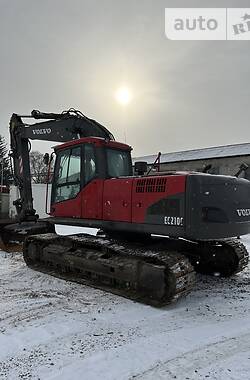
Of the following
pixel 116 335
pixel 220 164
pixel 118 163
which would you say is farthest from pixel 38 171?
pixel 116 335

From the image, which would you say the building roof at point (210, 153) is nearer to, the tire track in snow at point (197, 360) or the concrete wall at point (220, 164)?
the concrete wall at point (220, 164)

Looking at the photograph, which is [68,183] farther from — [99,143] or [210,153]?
[210,153]

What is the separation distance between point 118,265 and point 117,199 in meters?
1.15

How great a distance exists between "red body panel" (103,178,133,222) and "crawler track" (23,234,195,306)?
0.54 m

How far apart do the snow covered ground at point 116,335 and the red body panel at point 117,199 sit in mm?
1322

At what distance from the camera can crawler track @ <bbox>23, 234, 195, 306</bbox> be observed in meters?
5.57

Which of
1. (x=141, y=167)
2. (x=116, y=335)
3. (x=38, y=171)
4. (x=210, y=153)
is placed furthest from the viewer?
(x=38, y=171)

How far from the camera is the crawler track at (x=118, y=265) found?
5.57 m

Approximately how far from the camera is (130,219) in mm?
6383

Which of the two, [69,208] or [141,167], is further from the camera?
[69,208]

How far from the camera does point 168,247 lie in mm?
6852

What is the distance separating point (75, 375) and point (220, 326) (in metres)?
2.21

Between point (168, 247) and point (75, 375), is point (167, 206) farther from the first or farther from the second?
point (75, 375)

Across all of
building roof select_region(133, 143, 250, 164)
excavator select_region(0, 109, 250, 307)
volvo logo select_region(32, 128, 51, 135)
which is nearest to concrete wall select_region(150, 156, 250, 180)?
building roof select_region(133, 143, 250, 164)
